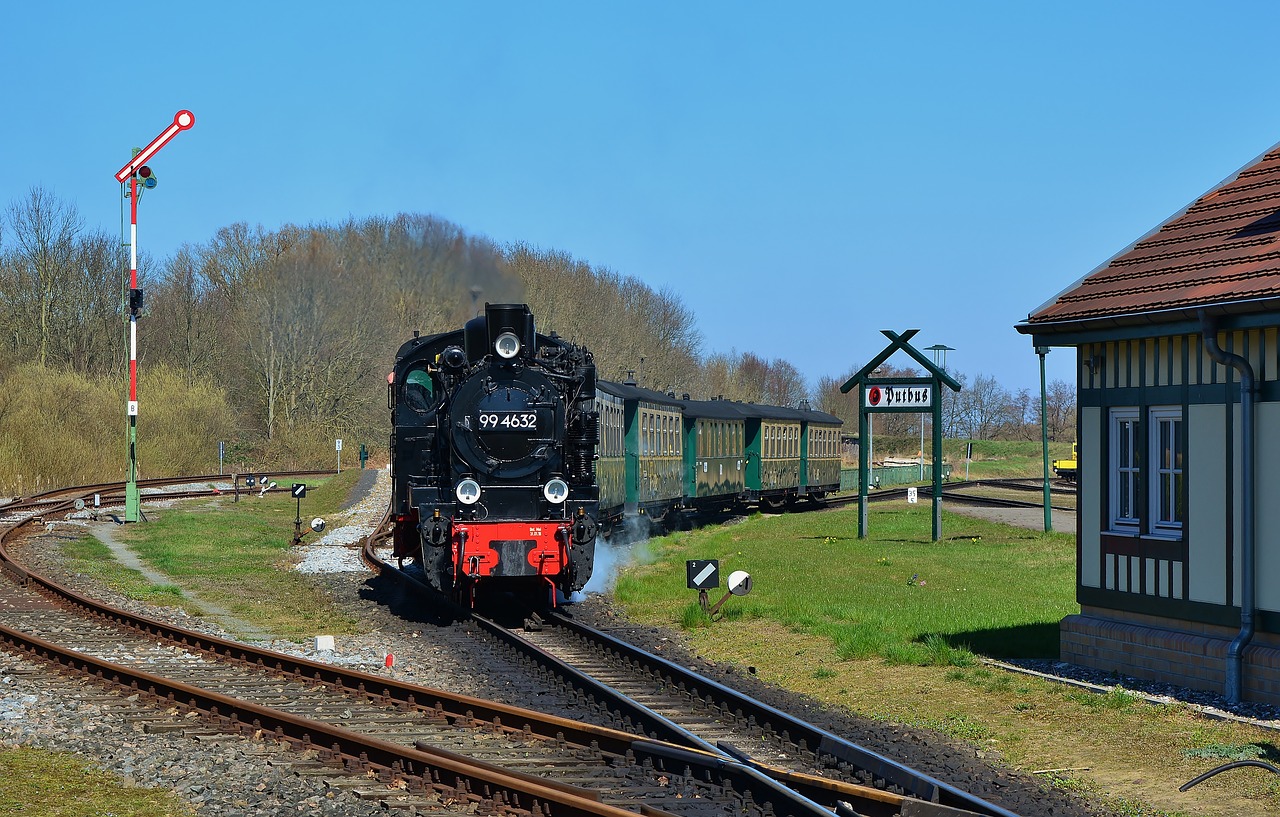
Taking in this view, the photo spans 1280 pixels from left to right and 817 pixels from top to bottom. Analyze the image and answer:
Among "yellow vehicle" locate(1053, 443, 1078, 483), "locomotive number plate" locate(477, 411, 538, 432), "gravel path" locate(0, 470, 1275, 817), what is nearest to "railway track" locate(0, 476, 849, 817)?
"gravel path" locate(0, 470, 1275, 817)

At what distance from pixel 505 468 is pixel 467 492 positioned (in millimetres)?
593

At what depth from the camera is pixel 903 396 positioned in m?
26.5

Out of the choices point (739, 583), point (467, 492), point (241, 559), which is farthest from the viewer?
point (241, 559)

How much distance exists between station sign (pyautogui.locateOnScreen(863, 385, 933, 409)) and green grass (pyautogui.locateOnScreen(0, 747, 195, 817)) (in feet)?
64.7

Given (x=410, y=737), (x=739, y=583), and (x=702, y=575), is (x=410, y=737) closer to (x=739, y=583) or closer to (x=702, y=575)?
(x=702, y=575)

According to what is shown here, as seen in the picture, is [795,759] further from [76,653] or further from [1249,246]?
[76,653]

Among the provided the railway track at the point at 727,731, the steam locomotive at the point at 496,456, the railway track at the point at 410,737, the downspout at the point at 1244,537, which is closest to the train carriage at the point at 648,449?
the steam locomotive at the point at 496,456

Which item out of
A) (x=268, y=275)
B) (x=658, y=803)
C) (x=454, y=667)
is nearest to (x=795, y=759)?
(x=658, y=803)

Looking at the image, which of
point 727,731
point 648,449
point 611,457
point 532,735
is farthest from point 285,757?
point 648,449

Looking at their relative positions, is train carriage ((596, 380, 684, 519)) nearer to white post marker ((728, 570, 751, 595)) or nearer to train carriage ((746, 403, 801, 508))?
train carriage ((746, 403, 801, 508))

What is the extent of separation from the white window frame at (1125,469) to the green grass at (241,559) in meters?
8.70

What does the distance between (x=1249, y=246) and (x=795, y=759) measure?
6425 millimetres

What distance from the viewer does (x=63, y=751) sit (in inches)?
367

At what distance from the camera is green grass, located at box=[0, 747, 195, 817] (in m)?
7.68
